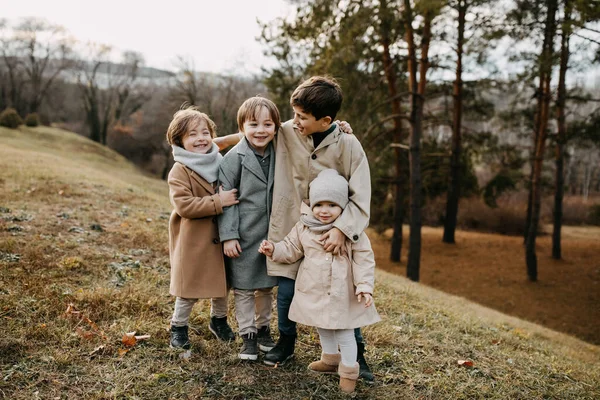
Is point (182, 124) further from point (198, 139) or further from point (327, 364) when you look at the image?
point (327, 364)

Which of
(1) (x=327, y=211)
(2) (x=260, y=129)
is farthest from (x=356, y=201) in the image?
(2) (x=260, y=129)

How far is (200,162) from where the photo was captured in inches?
132

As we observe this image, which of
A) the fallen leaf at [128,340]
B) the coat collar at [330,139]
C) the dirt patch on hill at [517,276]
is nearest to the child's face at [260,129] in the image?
the coat collar at [330,139]

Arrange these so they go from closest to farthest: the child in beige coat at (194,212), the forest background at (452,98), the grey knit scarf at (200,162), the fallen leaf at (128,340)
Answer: the child in beige coat at (194,212) → the grey knit scarf at (200,162) → the fallen leaf at (128,340) → the forest background at (452,98)

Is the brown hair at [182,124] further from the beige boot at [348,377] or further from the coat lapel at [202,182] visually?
the beige boot at [348,377]

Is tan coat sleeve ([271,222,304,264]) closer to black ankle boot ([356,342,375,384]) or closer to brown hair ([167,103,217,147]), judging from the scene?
black ankle boot ([356,342,375,384])

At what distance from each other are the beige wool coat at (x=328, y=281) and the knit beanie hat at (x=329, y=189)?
241 millimetres

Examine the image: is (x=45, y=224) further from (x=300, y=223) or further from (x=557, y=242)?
(x=557, y=242)

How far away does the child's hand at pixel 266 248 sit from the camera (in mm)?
3045

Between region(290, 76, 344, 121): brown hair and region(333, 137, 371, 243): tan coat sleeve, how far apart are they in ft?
0.97

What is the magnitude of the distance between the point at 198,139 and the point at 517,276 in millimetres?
14955

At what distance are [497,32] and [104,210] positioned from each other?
10.8 m

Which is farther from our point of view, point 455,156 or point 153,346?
point 455,156

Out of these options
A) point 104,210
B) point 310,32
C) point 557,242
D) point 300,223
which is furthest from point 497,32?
point 300,223
